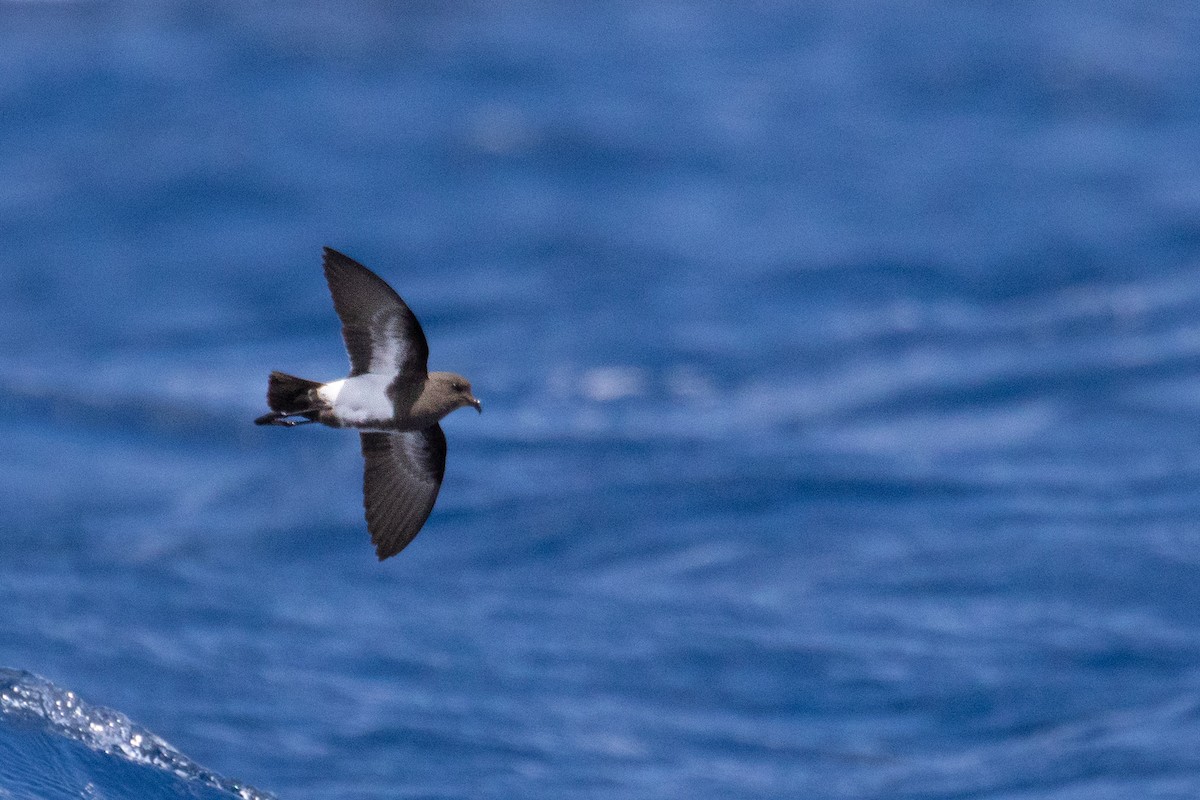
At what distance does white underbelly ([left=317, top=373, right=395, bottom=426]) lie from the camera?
708cm

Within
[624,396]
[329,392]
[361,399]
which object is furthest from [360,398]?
[624,396]

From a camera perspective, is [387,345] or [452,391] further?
[452,391]

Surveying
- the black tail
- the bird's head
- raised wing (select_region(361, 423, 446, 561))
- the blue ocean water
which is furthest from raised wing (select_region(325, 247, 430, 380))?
the blue ocean water

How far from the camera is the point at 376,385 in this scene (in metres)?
7.18

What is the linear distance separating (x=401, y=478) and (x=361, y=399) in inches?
26.4

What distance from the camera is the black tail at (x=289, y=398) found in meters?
6.92

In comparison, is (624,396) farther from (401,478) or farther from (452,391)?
(452,391)

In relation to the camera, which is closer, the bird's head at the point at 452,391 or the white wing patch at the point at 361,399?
the white wing patch at the point at 361,399

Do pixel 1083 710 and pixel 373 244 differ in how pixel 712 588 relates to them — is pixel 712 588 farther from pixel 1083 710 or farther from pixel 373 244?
pixel 373 244

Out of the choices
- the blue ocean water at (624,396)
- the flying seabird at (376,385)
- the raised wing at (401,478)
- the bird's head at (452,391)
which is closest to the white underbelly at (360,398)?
the flying seabird at (376,385)

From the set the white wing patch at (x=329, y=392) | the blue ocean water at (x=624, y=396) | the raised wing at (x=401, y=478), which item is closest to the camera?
the white wing patch at (x=329, y=392)

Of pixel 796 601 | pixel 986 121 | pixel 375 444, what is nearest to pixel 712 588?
pixel 796 601

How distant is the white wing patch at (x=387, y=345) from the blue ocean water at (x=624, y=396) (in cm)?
→ 591

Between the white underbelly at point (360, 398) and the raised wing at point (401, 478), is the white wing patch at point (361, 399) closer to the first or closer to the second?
the white underbelly at point (360, 398)
